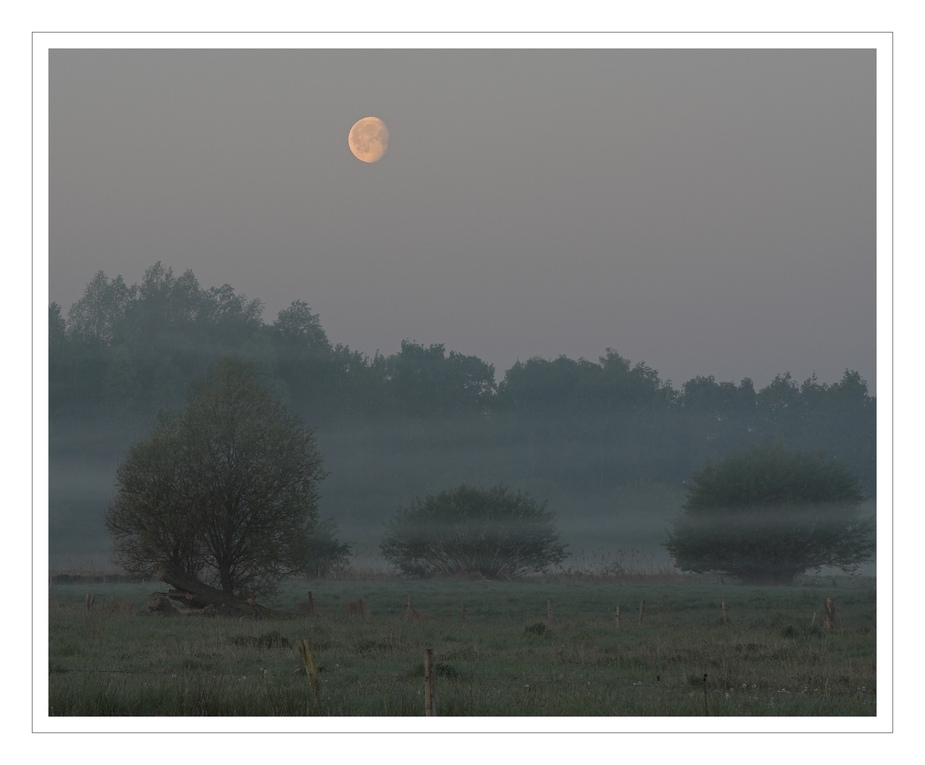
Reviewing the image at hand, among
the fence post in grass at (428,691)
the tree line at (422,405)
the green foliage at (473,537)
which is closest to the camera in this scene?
the fence post in grass at (428,691)

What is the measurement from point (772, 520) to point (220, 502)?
47841 mm

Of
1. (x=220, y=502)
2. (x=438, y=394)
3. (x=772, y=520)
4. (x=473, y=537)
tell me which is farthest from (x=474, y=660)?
(x=438, y=394)

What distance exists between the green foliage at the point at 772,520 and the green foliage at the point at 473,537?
10.4 meters

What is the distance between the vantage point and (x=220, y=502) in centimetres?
4650

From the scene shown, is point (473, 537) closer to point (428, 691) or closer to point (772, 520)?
point (772, 520)

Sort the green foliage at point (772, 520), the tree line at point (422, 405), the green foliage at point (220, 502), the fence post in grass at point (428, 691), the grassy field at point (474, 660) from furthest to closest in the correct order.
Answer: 1. the tree line at point (422, 405)
2. the green foliage at point (772, 520)
3. the green foliage at point (220, 502)
4. the grassy field at point (474, 660)
5. the fence post in grass at point (428, 691)

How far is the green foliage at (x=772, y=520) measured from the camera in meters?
76.8

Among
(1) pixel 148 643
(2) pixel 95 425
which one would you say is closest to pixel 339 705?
(1) pixel 148 643

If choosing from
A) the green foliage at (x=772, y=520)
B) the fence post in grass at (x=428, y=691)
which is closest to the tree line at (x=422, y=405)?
the green foliage at (x=772, y=520)

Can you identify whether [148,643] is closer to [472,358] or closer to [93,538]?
[93,538]

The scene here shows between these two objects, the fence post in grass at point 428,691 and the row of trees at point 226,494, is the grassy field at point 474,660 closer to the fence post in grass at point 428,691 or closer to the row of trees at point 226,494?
the fence post in grass at point 428,691

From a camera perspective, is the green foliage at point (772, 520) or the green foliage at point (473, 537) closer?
the green foliage at point (772, 520)
